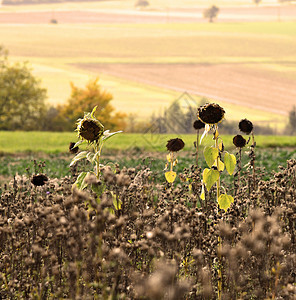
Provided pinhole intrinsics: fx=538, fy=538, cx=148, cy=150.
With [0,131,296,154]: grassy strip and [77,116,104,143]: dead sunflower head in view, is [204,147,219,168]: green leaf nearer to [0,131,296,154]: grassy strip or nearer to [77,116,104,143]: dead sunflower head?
[77,116,104,143]: dead sunflower head

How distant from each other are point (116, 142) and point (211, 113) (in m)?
22.3

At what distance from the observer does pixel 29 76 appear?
48.9m

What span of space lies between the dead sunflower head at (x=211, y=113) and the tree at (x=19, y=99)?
4281 centimetres

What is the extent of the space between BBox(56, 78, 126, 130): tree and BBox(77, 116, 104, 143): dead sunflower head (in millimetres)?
43208

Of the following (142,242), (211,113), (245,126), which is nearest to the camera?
(142,242)

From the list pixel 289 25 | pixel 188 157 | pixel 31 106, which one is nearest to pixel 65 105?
pixel 31 106

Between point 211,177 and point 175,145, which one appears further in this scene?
point 175,145

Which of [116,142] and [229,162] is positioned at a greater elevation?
[116,142]

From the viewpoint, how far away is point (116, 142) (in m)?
27.1

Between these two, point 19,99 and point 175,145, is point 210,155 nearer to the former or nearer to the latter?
point 175,145

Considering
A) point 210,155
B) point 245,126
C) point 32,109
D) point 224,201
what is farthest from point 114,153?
point 32,109

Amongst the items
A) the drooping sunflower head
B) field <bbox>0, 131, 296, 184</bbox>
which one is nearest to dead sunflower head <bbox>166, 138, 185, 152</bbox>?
the drooping sunflower head

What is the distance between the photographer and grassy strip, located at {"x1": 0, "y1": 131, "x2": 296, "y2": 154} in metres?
22.9

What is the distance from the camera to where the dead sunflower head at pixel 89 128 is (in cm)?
519
